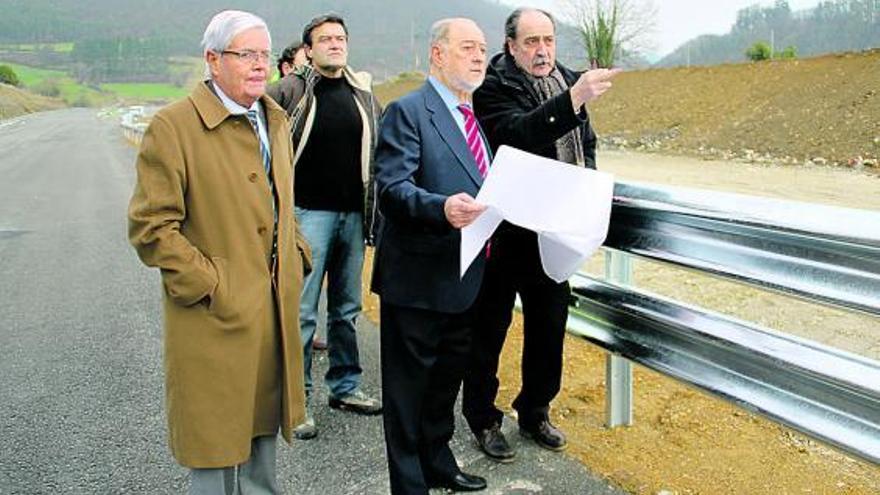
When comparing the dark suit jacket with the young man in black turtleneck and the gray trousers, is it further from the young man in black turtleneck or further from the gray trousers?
the young man in black turtleneck

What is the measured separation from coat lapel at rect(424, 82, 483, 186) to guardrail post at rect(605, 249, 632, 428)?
829 mm

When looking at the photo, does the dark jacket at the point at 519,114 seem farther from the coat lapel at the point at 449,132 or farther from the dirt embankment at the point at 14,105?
the dirt embankment at the point at 14,105

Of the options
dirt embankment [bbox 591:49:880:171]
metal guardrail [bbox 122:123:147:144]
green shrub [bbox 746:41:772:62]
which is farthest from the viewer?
green shrub [bbox 746:41:772:62]

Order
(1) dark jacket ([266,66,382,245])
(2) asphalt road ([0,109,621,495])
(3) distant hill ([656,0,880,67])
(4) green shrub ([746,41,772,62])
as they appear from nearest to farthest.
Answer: (2) asphalt road ([0,109,621,495])
(1) dark jacket ([266,66,382,245])
(4) green shrub ([746,41,772,62])
(3) distant hill ([656,0,880,67])

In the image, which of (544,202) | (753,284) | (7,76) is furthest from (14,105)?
(753,284)

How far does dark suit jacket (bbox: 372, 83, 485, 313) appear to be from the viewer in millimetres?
3023

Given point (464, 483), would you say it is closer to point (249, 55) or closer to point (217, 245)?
point (217, 245)

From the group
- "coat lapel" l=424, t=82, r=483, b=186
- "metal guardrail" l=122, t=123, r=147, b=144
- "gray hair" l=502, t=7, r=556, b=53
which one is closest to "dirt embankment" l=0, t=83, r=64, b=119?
"metal guardrail" l=122, t=123, r=147, b=144

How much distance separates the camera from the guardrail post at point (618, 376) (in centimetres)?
355

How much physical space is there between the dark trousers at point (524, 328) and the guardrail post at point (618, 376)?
23cm

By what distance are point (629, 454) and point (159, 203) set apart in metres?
2.27

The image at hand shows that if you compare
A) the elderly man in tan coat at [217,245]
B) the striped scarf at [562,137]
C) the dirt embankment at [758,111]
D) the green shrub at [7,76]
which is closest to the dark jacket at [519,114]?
the striped scarf at [562,137]

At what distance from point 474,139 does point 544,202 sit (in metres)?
0.43

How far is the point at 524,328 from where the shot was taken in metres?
3.60
